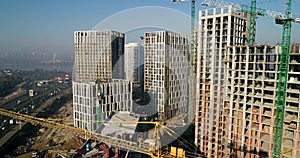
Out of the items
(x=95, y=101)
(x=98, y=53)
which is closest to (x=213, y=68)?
(x=95, y=101)

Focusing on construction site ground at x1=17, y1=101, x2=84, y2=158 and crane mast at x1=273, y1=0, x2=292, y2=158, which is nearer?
crane mast at x1=273, y1=0, x2=292, y2=158

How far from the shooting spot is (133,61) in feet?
64.7

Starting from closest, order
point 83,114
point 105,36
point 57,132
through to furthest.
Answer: point 83,114 → point 57,132 → point 105,36

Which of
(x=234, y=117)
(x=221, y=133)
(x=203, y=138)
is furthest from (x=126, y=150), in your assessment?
(x=234, y=117)

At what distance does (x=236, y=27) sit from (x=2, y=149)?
9.15 metres

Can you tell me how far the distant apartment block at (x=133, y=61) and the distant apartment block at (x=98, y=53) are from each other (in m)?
2.47

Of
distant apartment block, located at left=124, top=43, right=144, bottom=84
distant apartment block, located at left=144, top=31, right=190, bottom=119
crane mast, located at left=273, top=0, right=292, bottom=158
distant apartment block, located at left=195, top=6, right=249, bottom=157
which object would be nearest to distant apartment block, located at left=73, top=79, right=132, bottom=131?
distant apartment block, located at left=144, top=31, right=190, bottom=119

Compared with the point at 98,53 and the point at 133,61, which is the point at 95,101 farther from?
the point at 133,61

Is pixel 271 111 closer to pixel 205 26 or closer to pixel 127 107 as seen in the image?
pixel 205 26

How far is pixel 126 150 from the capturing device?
7492 millimetres

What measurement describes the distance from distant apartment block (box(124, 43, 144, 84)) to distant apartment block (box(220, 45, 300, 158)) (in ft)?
41.2

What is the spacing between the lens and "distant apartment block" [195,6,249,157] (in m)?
6.08

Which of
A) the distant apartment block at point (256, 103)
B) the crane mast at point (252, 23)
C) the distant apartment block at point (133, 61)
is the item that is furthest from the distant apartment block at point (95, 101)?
the distant apartment block at point (133, 61)

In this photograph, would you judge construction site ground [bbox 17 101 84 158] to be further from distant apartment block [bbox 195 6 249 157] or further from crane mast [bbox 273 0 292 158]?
crane mast [bbox 273 0 292 158]
